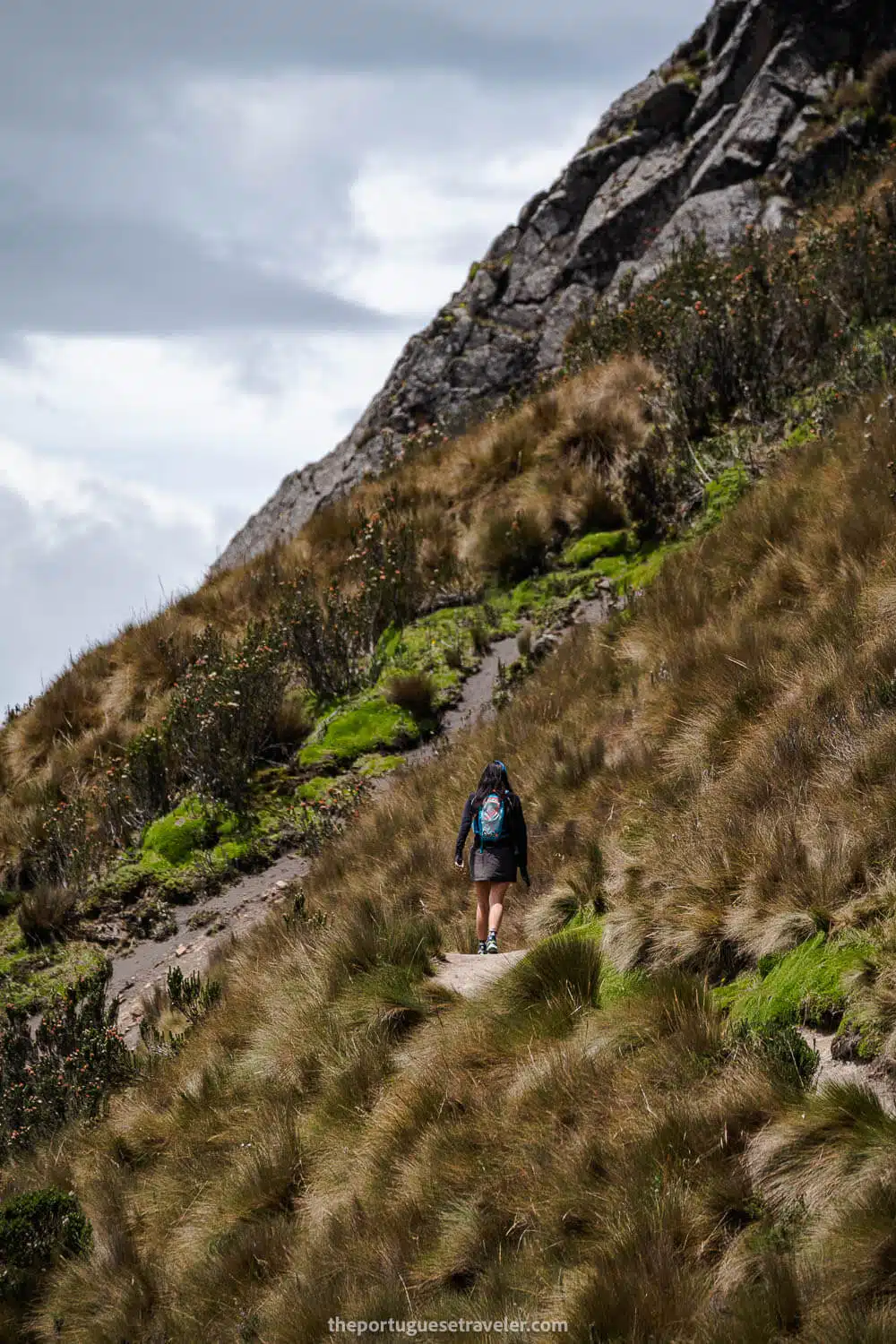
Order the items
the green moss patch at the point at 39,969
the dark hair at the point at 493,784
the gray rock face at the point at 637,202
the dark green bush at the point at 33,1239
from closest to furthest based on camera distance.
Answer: the dark green bush at the point at 33,1239, the dark hair at the point at 493,784, the green moss patch at the point at 39,969, the gray rock face at the point at 637,202

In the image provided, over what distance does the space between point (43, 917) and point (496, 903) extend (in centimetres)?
479

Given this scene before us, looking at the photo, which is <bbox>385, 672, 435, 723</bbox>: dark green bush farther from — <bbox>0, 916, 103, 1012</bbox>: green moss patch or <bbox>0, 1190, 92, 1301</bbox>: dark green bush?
<bbox>0, 1190, 92, 1301</bbox>: dark green bush

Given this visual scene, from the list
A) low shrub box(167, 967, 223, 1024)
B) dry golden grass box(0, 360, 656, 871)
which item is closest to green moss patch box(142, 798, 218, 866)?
dry golden grass box(0, 360, 656, 871)

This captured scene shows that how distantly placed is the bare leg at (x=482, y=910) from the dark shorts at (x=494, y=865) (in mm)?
54

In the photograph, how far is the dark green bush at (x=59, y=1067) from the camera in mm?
5840

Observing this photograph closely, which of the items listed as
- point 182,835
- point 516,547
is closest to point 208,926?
point 182,835

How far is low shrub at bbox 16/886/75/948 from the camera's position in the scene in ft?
27.9

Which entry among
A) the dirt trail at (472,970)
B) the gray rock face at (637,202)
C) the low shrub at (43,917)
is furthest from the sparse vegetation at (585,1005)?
the gray rock face at (637,202)

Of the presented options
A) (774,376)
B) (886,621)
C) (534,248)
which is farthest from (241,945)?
(534,248)

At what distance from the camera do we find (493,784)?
6266 mm

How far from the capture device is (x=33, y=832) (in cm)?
1011

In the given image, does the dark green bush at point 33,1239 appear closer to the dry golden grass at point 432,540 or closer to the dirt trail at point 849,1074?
the dirt trail at point 849,1074

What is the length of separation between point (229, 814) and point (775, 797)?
6.07 meters

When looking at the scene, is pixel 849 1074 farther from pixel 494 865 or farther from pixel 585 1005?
pixel 494 865
